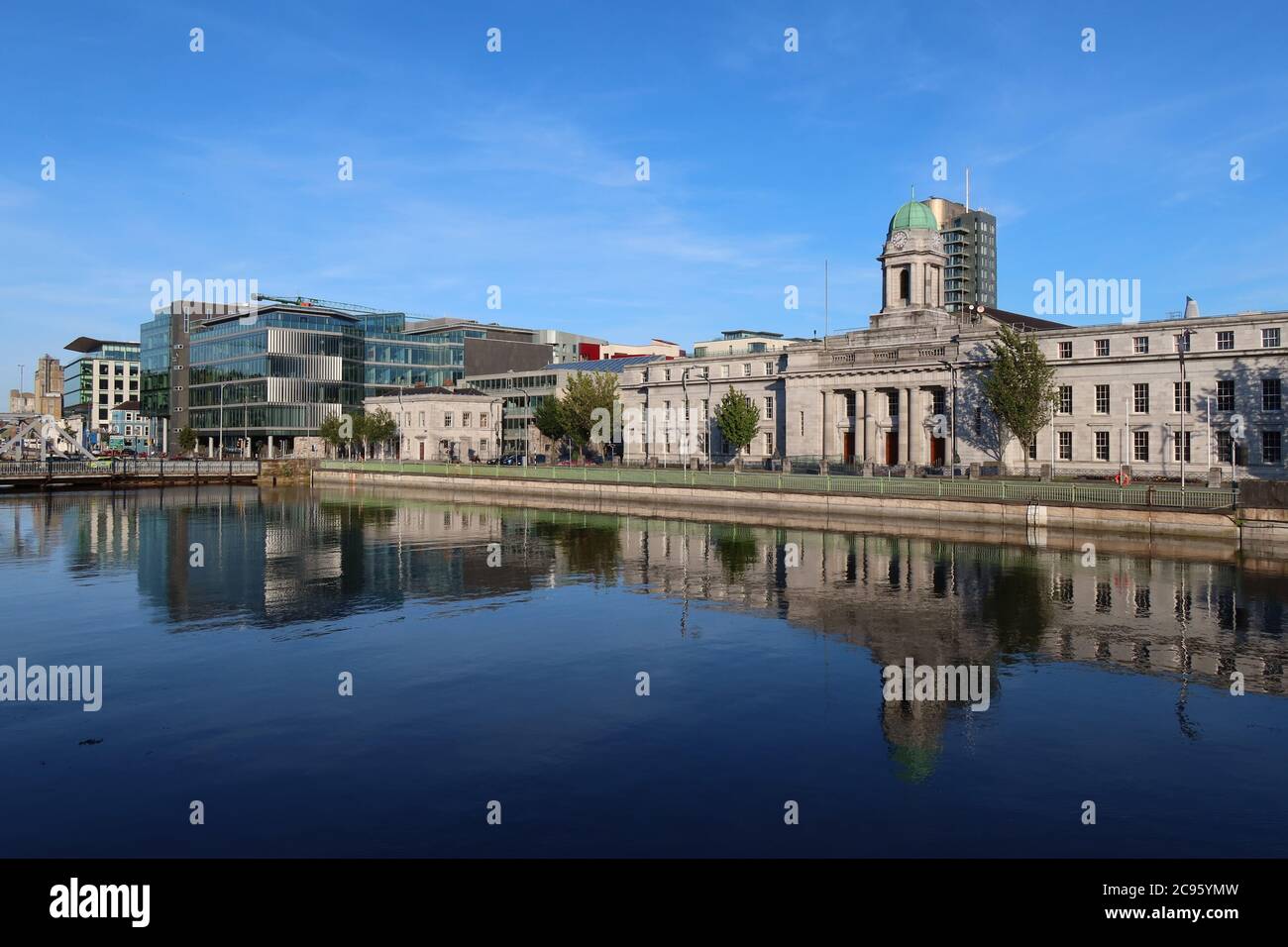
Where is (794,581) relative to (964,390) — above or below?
below

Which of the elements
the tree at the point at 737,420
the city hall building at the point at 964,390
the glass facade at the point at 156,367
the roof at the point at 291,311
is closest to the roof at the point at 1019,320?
the city hall building at the point at 964,390

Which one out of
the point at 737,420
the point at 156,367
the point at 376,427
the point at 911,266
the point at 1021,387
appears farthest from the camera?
the point at 156,367

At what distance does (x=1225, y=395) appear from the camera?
62594mm

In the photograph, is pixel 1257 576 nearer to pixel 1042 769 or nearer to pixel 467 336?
pixel 1042 769

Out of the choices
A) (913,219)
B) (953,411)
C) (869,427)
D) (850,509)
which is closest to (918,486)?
(850,509)

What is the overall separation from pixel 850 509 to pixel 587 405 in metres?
42.7

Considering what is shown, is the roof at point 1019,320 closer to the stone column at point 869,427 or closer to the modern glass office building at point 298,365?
the stone column at point 869,427

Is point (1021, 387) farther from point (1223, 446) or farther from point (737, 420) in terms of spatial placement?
point (737, 420)

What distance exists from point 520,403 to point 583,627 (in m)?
103

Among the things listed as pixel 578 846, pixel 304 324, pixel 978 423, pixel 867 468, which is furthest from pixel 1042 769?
pixel 304 324

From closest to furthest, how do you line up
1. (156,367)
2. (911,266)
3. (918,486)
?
1. (918,486)
2. (911,266)
3. (156,367)

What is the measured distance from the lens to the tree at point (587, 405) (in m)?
93.9

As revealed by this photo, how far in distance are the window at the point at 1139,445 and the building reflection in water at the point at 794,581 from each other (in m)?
29.4

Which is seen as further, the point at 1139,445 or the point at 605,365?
the point at 605,365
